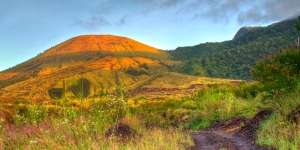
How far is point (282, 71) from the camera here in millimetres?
23312

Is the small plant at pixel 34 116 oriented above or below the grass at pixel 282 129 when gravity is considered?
above

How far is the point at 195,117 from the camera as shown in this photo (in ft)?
111

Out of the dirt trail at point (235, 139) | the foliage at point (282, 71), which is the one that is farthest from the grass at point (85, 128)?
the foliage at point (282, 71)

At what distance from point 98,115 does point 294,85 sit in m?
12.5

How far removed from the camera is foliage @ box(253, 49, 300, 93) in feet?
74.3

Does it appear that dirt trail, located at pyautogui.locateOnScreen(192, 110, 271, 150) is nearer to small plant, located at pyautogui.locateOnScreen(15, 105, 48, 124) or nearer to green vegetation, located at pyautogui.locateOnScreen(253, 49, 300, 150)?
green vegetation, located at pyautogui.locateOnScreen(253, 49, 300, 150)

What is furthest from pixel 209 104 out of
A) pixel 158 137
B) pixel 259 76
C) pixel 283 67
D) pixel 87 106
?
pixel 87 106

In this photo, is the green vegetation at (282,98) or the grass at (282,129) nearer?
the grass at (282,129)

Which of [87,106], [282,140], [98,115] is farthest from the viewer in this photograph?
[282,140]

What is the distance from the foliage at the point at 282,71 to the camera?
2266 cm

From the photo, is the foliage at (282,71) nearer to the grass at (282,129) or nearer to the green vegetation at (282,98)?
the green vegetation at (282,98)

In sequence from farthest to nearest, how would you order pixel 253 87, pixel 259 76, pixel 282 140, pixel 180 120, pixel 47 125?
pixel 253 87, pixel 180 120, pixel 259 76, pixel 282 140, pixel 47 125

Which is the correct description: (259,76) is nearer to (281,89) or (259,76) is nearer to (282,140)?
(281,89)

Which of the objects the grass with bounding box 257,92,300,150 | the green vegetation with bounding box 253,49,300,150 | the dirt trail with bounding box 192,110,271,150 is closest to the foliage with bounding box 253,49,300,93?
the green vegetation with bounding box 253,49,300,150
